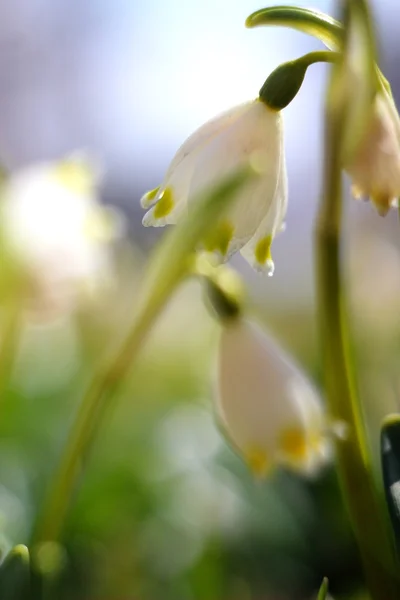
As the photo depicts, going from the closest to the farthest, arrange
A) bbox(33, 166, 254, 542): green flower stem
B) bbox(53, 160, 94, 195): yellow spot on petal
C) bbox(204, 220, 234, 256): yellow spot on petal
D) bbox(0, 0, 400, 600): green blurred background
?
bbox(33, 166, 254, 542): green flower stem
bbox(204, 220, 234, 256): yellow spot on petal
bbox(53, 160, 94, 195): yellow spot on petal
bbox(0, 0, 400, 600): green blurred background

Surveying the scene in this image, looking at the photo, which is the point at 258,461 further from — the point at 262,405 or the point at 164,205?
the point at 164,205

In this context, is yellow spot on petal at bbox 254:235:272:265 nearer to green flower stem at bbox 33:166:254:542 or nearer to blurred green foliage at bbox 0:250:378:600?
green flower stem at bbox 33:166:254:542

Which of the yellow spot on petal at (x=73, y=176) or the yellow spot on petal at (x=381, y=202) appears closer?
the yellow spot on petal at (x=381, y=202)

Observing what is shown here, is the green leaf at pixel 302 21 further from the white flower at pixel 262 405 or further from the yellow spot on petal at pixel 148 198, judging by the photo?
the white flower at pixel 262 405

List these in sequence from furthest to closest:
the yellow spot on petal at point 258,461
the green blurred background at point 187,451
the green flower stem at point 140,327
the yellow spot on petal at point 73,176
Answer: the green blurred background at point 187,451
the yellow spot on petal at point 73,176
the yellow spot on petal at point 258,461
the green flower stem at point 140,327

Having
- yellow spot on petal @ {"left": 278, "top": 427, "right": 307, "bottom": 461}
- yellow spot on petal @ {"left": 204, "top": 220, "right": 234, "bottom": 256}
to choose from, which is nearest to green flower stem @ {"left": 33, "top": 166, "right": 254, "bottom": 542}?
yellow spot on petal @ {"left": 204, "top": 220, "right": 234, "bottom": 256}

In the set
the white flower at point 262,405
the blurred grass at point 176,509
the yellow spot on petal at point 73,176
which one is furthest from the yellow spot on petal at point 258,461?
the yellow spot on petal at point 73,176
